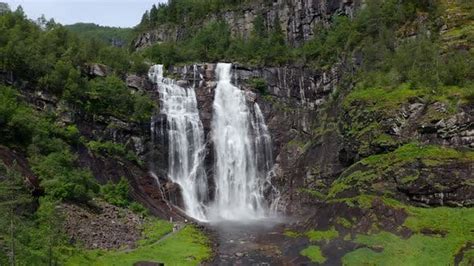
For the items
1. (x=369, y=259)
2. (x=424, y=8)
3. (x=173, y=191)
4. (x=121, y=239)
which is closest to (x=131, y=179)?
(x=173, y=191)

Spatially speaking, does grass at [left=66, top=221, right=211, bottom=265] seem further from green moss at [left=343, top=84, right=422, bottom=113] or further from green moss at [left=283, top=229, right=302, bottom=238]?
green moss at [left=343, top=84, right=422, bottom=113]

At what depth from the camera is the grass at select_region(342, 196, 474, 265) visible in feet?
112

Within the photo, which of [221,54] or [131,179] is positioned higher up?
[221,54]

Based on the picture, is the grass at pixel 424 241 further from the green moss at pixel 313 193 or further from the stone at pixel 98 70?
the stone at pixel 98 70

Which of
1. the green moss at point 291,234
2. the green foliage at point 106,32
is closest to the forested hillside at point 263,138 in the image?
the green moss at point 291,234

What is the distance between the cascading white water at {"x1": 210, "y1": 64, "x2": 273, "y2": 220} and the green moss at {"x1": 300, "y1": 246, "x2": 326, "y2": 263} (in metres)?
20.0

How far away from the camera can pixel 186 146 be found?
6438 centimetres

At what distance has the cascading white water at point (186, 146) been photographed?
6125 cm

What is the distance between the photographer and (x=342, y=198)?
1767 inches

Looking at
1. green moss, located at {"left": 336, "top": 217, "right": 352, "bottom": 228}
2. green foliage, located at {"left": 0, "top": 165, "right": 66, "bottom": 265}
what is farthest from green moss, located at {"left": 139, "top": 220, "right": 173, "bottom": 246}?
green moss, located at {"left": 336, "top": 217, "right": 352, "bottom": 228}

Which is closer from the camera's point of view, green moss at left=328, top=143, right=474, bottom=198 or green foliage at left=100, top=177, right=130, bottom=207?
green moss at left=328, top=143, right=474, bottom=198

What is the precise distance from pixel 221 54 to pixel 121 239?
160 feet

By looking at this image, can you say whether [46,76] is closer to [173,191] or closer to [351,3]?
[173,191]

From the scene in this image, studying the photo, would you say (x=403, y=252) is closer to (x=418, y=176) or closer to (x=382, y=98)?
(x=418, y=176)
